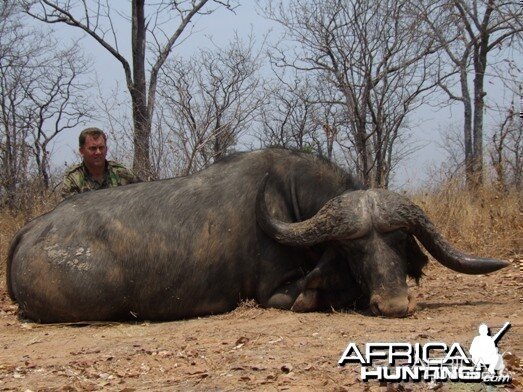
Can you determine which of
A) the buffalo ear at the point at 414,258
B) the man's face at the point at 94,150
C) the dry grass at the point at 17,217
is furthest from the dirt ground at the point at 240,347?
the dry grass at the point at 17,217

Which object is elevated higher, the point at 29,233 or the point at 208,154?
the point at 208,154

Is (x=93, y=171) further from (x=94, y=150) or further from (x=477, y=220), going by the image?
(x=477, y=220)

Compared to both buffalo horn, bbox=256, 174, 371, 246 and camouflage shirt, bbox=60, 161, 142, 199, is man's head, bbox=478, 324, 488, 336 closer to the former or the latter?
buffalo horn, bbox=256, 174, 371, 246

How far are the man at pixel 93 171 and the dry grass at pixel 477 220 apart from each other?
1883 millimetres

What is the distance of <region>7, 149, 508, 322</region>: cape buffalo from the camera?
19.8ft

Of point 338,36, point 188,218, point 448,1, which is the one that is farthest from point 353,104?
point 188,218

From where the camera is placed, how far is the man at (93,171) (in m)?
7.48

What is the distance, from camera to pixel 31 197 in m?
12.9

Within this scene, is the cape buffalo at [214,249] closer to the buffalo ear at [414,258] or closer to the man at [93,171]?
the buffalo ear at [414,258]

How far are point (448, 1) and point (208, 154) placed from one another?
660cm

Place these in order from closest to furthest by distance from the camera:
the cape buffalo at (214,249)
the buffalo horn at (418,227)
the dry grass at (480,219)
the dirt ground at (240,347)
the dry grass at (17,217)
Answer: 1. the dirt ground at (240,347)
2. the buffalo horn at (418,227)
3. the cape buffalo at (214,249)
4. the dry grass at (480,219)
5. the dry grass at (17,217)

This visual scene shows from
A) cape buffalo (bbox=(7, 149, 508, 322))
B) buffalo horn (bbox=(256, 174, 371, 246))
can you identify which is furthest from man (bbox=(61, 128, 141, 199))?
buffalo horn (bbox=(256, 174, 371, 246))

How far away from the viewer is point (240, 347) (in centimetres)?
482

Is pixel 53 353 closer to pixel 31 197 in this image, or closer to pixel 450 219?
pixel 450 219
